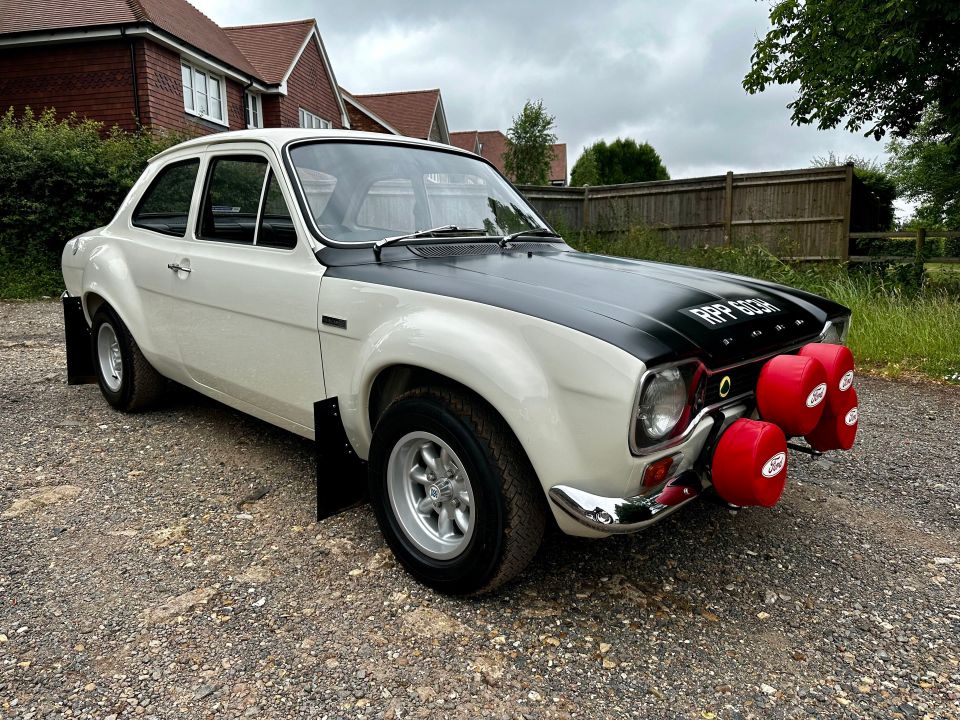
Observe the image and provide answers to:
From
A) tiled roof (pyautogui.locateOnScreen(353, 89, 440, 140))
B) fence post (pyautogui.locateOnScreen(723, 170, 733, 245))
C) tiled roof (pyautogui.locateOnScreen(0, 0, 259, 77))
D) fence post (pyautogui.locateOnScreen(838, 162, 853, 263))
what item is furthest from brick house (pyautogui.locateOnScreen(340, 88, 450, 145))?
fence post (pyautogui.locateOnScreen(838, 162, 853, 263))

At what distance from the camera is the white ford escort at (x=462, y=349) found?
7.61 feet

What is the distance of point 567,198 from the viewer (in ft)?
47.5

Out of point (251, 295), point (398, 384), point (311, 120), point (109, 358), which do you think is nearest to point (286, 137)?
point (251, 295)

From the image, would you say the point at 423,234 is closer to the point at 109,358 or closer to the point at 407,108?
the point at 109,358

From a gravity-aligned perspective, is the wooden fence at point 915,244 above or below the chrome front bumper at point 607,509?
above

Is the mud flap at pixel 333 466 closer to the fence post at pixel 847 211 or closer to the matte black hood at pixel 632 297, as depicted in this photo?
the matte black hood at pixel 632 297

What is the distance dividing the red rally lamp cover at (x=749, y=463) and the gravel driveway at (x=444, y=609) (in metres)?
0.54

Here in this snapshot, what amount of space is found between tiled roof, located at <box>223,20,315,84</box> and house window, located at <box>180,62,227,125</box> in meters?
2.68

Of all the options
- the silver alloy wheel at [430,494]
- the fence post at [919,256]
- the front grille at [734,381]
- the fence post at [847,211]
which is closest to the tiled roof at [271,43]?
the fence post at [847,211]

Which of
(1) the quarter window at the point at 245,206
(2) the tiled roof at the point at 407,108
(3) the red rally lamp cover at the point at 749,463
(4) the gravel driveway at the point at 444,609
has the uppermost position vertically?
(2) the tiled roof at the point at 407,108

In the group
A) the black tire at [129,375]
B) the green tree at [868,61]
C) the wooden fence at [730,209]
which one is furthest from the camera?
the wooden fence at [730,209]

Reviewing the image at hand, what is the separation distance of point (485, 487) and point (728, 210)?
1180 centimetres

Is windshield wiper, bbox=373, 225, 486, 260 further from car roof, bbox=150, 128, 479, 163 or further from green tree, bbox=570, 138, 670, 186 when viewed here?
green tree, bbox=570, 138, 670, 186

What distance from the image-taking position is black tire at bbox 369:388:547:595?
245 centimetres
